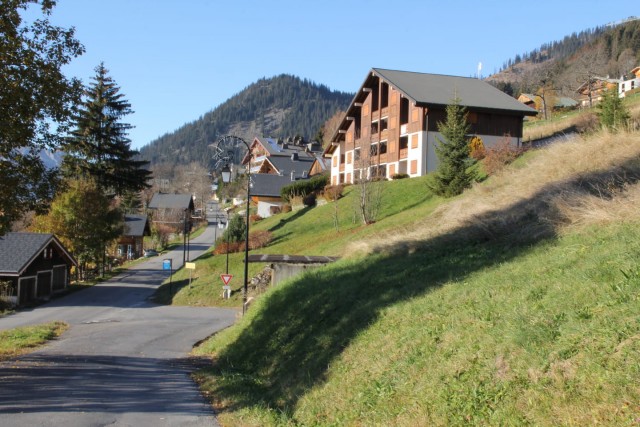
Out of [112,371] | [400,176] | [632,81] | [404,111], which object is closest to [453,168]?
[400,176]


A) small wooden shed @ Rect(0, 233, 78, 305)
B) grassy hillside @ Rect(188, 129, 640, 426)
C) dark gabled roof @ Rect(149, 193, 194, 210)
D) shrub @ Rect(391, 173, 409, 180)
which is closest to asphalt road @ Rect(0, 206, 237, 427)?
grassy hillside @ Rect(188, 129, 640, 426)

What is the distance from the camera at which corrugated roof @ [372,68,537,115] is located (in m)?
47.0

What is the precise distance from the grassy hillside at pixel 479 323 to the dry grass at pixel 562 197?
0.06m

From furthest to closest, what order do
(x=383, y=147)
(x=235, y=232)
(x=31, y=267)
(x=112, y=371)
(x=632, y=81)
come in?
(x=632, y=81), (x=383, y=147), (x=235, y=232), (x=31, y=267), (x=112, y=371)

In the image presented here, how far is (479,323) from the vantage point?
7.66 m

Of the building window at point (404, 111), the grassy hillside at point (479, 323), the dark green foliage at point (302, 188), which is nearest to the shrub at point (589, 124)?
the grassy hillside at point (479, 323)

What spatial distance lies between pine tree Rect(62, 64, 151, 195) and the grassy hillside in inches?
1595

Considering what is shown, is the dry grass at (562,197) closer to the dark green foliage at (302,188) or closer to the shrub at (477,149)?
the shrub at (477,149)

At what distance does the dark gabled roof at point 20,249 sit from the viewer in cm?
3959

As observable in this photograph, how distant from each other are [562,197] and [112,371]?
37.8 ft

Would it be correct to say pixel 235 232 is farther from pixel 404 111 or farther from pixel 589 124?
pixel 589 124

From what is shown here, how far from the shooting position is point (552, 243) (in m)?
10.2

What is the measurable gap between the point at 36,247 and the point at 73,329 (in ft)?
56.1

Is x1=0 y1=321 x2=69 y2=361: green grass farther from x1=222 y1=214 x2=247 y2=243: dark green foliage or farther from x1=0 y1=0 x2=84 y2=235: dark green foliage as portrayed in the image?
x1=222 y1=214 x2=247 y2=243: dark green foliage
